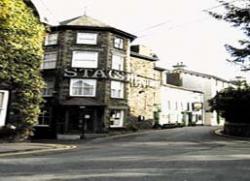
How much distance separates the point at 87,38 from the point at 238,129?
16163 mm

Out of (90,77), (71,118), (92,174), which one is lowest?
(92,174)

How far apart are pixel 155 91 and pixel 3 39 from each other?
27.3 m

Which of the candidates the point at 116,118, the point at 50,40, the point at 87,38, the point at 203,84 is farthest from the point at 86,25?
the point at 203,84

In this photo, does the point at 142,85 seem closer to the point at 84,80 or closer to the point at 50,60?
the point at 84,80

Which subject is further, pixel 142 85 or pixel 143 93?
pixel 143 93

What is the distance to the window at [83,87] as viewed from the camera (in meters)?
39.8

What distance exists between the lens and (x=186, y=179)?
11297 millimetres

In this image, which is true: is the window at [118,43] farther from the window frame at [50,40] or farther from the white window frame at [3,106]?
the white window frame at [3,106]

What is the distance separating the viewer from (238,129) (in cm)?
3666

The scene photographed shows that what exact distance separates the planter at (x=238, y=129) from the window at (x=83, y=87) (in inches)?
500

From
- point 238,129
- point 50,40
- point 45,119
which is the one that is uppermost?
point 50,40

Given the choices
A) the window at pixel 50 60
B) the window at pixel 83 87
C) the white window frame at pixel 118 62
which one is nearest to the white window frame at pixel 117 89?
the white window frame at pixel 118 62

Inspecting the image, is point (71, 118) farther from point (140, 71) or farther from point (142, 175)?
point (142, 175)

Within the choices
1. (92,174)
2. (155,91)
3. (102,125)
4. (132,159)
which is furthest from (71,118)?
(92,174)
